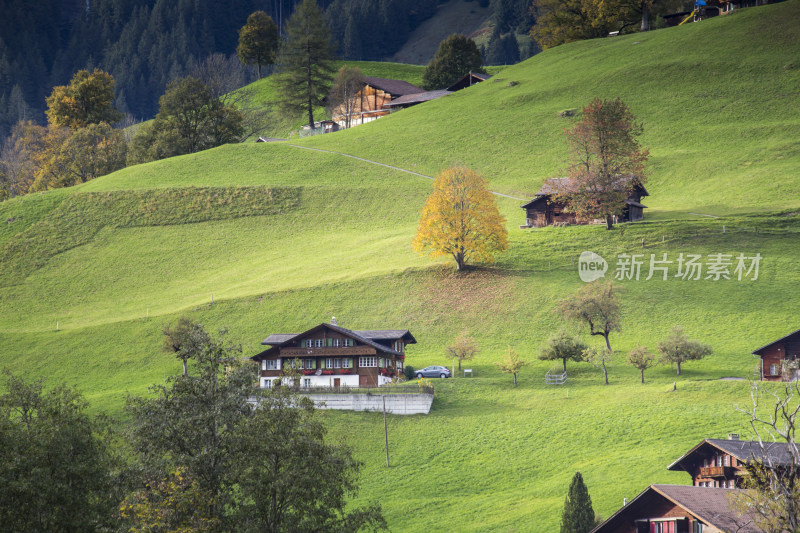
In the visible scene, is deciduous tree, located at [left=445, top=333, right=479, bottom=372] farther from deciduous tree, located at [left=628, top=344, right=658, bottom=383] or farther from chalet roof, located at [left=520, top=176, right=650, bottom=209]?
chalet roof, located at [left=520, top=176, right=650, bottom=209]

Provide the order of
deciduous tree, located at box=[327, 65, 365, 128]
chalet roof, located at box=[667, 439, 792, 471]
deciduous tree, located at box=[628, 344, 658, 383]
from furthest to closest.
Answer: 1. deciduous tree, located at box=[327, 65, 365, 128]
2. deciduous tree, located at box=[628, 344, 658, 383]
3. chalet roof, located at box=[667, 439, 792, 471]

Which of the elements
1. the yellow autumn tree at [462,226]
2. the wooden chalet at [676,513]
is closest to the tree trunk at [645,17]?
the yellow autumn tree at [462,226]

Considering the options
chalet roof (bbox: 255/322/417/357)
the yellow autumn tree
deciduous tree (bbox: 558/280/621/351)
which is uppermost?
the yellow autumn tree

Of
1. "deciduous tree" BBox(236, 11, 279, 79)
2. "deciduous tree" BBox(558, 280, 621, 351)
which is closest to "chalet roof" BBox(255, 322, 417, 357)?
"deciduous tree" BBox(558, 280, 621, 351)

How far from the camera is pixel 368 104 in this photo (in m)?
171

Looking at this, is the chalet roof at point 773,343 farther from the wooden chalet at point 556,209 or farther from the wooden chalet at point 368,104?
the wooden chalet at point 368,104

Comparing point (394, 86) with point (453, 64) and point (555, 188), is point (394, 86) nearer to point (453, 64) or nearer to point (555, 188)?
point (453, 64)

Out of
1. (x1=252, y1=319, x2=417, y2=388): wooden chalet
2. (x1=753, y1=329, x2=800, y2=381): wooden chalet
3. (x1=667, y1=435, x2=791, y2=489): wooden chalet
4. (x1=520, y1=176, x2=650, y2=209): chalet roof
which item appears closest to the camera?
(x1=667, y1=435, x2=791, y2=489): wooden chalet

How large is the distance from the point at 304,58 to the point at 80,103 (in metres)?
40.2

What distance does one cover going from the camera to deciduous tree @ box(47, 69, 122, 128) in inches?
5955

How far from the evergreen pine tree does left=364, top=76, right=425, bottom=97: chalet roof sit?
141162mm

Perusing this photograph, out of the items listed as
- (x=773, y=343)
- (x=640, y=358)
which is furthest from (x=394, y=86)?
(x=773, y=343)

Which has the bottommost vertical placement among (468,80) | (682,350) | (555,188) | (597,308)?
(682,350)

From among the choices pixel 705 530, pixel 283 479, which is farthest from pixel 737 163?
pixel 283 479
